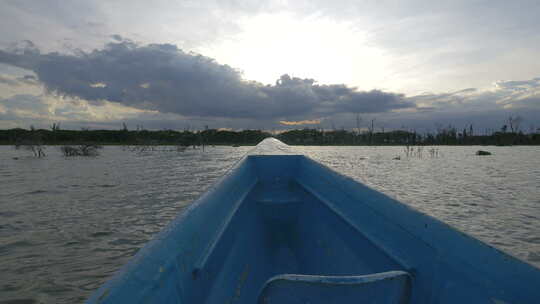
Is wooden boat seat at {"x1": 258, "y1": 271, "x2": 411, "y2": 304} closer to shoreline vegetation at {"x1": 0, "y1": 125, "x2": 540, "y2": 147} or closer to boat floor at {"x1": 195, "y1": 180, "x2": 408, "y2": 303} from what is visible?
boat floor at {"x1": 195, "y1": 180, "x2": 408, "y2": 303}

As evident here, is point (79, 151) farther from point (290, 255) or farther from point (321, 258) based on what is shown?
point (321, 258)

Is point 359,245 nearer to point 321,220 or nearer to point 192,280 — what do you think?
point 321,220

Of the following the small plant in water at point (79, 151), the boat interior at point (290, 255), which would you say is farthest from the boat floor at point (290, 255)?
the small plant in water at point (79, 151)

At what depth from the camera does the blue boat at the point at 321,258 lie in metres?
0.85

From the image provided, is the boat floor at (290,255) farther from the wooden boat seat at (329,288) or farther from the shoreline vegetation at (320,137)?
the shoreline vegetation at (320,137)

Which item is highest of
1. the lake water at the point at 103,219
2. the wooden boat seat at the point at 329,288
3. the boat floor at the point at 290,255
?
the wooden boat seat at the point at 329,288

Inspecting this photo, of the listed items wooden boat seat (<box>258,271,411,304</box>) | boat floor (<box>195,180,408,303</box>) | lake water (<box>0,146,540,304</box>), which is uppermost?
wooden boat seat (<box>258,271,411,304</box>)

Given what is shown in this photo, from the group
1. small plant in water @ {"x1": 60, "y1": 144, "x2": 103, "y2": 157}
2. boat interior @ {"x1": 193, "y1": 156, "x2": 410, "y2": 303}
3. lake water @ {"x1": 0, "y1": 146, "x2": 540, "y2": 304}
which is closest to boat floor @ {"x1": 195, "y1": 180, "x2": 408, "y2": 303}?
boat interior @ {"x1": 193, "y1": 156, "x2": 410, "y2": 303}

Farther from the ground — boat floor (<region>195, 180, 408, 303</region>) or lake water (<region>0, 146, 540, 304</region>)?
boat floor (<region>195, 180, 408, 303</region>)

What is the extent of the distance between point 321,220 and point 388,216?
104 cm

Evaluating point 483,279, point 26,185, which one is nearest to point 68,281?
point 483,279

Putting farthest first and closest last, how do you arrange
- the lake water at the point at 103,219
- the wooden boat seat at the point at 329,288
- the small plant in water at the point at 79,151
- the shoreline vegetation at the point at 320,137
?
1. the shoreline vegetation at the point at 320,137
2. the small plant in water at the point at 79,151
3. the lake water at the point at 103,219
4. the wooden boat seat at the point at 329,288

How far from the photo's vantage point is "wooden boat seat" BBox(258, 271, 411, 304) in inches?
32.9

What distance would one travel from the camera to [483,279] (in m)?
0.91
